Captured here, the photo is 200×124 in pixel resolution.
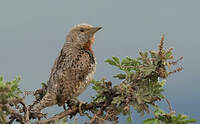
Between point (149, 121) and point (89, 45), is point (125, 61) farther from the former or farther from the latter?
point (89, 45)

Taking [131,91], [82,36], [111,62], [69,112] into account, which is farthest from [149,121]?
[82,36]

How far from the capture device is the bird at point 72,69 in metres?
4.96

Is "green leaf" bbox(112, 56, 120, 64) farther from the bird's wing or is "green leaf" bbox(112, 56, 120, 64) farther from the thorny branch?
the bird's wing

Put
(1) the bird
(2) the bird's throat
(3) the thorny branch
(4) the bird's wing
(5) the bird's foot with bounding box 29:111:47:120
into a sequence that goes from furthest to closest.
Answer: (2) the bird's throat
(4) the bird's wing
(1) the bird
(5) the bird's foot with bounding box 29:111:47:120
(3) the thorny branch

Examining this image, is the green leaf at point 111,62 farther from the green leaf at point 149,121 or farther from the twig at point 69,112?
the green leaf at point 149,121

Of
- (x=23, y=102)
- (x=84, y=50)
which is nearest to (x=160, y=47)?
(x=23, y=102)

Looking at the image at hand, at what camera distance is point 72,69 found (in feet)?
17.7

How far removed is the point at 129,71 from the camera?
4.10 m

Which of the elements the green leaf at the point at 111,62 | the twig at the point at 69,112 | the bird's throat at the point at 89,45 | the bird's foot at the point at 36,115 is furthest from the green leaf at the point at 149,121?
the bird's throat at the point at 89,45

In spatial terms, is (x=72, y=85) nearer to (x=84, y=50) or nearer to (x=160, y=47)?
(x=84, y=50)

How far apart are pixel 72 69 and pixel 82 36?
121 centimetres

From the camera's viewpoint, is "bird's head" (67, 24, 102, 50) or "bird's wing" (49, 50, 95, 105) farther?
"bird's head" (67, 24, 102, 50)

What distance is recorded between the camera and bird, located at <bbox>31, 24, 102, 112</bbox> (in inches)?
195

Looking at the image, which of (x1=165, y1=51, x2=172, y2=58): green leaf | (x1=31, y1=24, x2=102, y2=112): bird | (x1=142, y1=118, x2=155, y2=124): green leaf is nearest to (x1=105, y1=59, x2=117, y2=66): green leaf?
(x1=165, y1=51, x2=172, y2=58): green leaf
